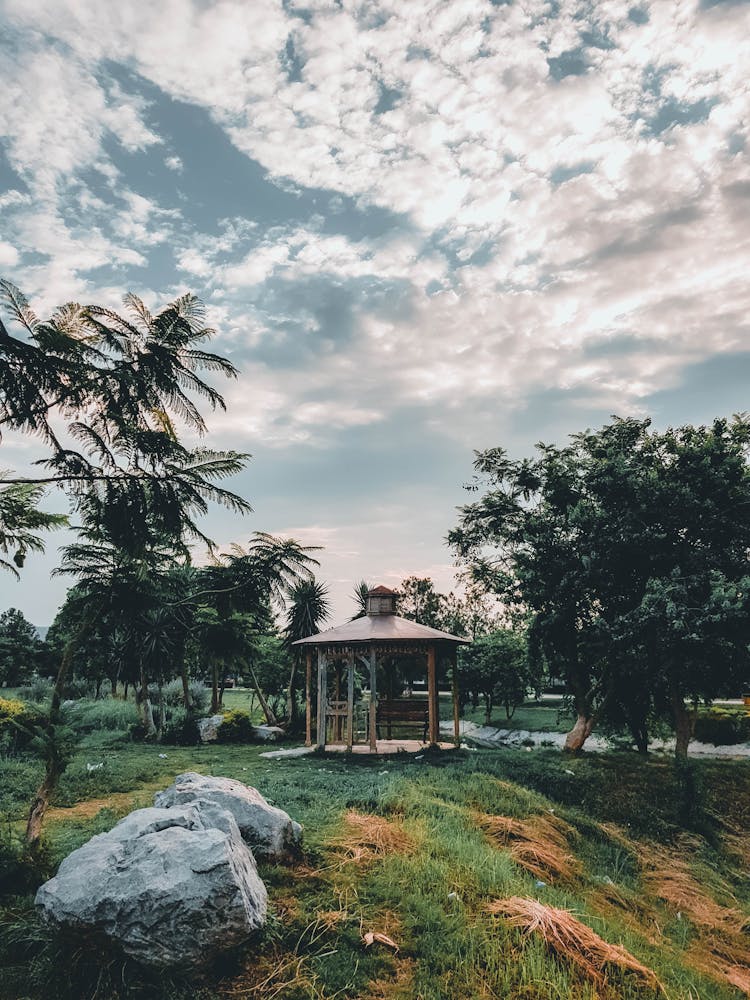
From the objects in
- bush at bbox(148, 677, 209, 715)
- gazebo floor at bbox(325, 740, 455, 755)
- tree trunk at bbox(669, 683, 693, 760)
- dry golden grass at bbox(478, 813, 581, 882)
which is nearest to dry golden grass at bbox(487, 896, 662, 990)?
dry golden grass at bbox(478, 813, 581, 882)

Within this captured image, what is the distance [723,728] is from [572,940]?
2249 cm

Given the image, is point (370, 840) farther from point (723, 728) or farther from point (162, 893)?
point (723, 728)

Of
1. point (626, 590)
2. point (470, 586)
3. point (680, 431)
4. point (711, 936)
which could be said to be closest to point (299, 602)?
point (470, 586)

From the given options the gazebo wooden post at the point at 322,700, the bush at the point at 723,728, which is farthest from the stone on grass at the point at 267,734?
the bush at the point at 723,728

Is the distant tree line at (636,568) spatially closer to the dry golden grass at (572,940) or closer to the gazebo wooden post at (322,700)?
the gazebo wooden post at (322,700)

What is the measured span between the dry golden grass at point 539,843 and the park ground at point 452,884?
0.10ft

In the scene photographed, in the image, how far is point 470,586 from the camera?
22406mm

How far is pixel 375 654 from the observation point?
17953mm

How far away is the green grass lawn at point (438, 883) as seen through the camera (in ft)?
15.0

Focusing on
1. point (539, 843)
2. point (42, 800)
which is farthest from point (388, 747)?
point (42, 800)

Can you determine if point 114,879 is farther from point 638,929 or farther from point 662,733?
point 662,733

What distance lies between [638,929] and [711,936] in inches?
64.3

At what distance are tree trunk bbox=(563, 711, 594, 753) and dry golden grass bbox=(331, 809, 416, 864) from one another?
12688 millimetres

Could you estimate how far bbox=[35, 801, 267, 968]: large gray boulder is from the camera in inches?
175
